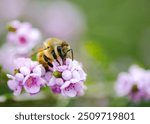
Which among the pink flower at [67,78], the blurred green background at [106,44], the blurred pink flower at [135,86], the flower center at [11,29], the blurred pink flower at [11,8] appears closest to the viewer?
the pink flower at [67,78]

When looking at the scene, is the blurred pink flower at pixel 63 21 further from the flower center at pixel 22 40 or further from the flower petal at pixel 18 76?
the flower petal at pixel 18 76

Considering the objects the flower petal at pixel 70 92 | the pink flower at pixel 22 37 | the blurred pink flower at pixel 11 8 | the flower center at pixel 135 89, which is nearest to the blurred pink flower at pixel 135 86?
the flower center at pixel 135 89

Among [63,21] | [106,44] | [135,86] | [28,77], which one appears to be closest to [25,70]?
[28,77]

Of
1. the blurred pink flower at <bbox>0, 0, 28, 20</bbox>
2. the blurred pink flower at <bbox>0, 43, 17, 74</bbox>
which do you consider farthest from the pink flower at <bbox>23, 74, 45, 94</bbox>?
the blurred pink flower at <bbox>0, 0, 28, 20</bbox>

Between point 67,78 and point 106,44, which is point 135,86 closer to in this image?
point 67,78

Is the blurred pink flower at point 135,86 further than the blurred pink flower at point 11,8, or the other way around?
the blurred pink flower at point 11,8
